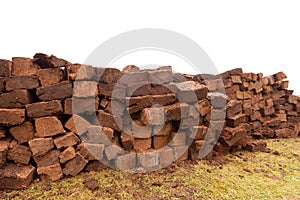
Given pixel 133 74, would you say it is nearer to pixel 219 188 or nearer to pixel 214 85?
pixel 219 188

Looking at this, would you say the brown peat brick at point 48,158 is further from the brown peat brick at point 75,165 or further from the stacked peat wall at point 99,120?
the brown peat brick at point 75,165

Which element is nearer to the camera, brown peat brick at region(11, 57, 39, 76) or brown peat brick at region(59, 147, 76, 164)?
brown peat brick at region(11, 57, 39, 76)

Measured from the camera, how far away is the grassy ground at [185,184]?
3.51 m

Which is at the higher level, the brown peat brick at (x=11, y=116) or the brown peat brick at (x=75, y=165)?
the brown peat brick at (x=11, y=116)

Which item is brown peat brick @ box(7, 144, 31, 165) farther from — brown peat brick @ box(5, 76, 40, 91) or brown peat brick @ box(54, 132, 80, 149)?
brown peat brick @ box(5, 76, 40, 91)

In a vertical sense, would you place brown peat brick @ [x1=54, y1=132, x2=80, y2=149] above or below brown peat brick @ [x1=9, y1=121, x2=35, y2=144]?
below

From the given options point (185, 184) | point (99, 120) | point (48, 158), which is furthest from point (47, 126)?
point (185, 184)

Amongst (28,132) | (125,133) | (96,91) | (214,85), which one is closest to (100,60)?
(96,91)

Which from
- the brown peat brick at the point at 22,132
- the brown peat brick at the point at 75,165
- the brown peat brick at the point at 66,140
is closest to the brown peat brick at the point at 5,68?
the brown peat brick at the point at 22,132

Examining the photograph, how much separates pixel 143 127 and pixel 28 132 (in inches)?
88.1

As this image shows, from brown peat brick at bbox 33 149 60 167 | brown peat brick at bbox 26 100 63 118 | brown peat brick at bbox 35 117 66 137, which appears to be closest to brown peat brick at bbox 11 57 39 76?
brown peat brick at bbox 26 100 63 118

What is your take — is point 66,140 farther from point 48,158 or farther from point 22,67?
point 22,67

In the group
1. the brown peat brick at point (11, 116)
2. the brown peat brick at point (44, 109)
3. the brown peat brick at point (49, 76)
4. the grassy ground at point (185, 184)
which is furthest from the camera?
the brown peat brick at point (49, 76)

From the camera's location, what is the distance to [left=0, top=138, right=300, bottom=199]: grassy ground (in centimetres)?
351
